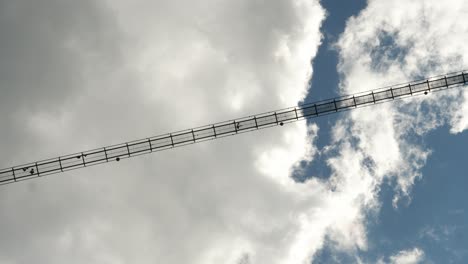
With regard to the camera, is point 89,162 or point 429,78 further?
point 429,78

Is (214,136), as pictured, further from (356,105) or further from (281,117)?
(356,105)

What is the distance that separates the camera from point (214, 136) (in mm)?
61875

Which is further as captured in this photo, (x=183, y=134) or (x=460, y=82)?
(x=460, y=82)

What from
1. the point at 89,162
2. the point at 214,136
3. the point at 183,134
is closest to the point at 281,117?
the point at 214,136

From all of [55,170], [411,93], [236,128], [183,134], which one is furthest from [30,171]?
[411,93]

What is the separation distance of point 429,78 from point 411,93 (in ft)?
13.4

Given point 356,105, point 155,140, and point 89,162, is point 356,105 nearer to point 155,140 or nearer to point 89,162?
point 155,140

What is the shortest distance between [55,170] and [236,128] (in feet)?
98.1

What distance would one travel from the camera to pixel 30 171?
60.1m

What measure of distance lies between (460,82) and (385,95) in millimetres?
14067

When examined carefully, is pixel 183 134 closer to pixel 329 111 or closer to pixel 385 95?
pixel 329 111

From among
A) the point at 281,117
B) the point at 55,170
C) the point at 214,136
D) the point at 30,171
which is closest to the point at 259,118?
the point at 281,117

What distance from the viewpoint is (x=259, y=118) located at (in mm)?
62781

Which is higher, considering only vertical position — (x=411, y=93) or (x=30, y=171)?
(x=30, y=171)
